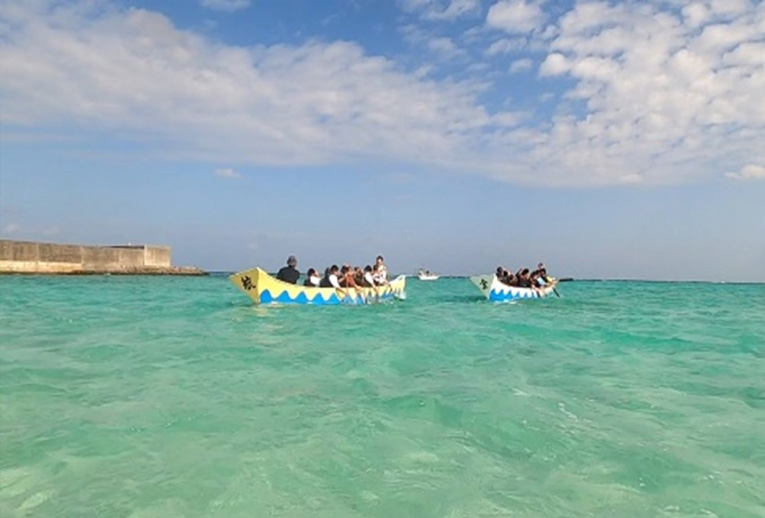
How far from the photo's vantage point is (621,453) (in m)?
5.14

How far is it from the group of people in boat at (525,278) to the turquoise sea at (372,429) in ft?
49.9

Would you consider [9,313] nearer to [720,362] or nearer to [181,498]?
[181,498]

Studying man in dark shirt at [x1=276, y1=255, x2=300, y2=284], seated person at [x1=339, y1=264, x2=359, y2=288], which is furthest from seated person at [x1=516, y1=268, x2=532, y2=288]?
man in dark shirt at [x1=276, y1=255, x2=300, y2=284]

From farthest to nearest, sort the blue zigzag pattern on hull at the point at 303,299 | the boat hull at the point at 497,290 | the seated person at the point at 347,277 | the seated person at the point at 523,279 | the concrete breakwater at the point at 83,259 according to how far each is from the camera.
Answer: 1. the concrete breakwater at the point at 83,259
2. the seated person at the point at 523,279
3. the boat hull at the point at 497,290
4. the seated person at the point at 347,277
5. the blue zigzag pattern on hull at the point at 303,299

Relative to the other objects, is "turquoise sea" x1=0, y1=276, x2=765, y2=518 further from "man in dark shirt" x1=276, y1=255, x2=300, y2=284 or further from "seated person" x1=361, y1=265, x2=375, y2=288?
"seated person" x1=361, y1=265, x2=375, y2=288

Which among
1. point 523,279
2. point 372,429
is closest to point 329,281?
point 523,279

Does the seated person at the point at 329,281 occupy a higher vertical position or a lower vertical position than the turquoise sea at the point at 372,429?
higher

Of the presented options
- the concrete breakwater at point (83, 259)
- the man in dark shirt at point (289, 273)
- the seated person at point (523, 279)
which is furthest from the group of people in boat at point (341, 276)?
the concrete breakwater at point (83, 259)

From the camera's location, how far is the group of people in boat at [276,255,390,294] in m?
20.8

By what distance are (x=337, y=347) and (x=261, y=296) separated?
9.57 meters

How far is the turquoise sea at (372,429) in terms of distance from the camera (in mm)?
4078

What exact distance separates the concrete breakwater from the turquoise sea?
150 feet

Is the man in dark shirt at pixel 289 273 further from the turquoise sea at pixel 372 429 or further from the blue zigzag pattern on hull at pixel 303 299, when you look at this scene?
the turquoise sea at pixel 372 429

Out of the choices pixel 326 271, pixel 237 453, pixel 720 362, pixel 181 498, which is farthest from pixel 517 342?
pixel 326 271
